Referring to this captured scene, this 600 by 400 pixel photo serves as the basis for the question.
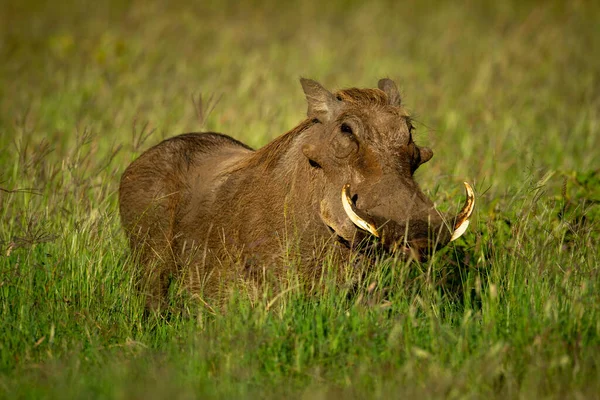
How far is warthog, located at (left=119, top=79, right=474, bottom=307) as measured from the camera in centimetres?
343

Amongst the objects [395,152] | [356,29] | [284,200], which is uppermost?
[356,29]

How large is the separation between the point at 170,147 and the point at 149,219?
0.49m

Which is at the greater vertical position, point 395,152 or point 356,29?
point 356,29

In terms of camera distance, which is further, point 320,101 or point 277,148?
point 277,148

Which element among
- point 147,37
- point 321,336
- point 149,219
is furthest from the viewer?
point 147,37

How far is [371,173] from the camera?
356 centimetres

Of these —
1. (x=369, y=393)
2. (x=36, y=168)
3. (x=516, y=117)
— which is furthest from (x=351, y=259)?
(x=516, y=117)

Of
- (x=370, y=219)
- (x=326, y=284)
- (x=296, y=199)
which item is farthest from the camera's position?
(x=296, y=199)

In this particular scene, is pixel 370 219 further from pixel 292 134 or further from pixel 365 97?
pixel 292 134

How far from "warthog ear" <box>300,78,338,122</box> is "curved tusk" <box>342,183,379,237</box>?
56cm

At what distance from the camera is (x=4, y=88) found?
923 centimetres

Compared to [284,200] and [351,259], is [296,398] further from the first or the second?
[284,200]

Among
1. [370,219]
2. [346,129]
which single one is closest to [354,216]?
[370,219]

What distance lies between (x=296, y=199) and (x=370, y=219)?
612mm
